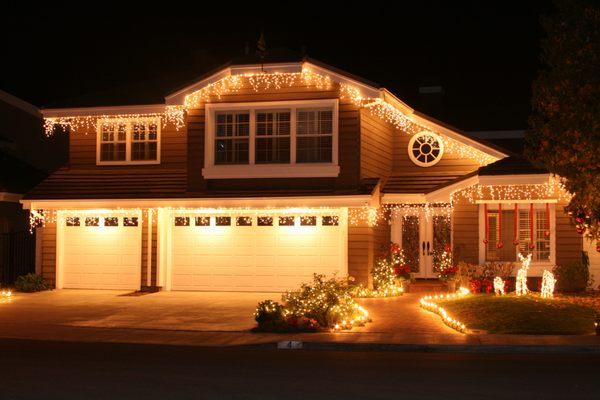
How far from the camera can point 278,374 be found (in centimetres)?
1116

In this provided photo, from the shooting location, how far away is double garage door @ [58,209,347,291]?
920 inches

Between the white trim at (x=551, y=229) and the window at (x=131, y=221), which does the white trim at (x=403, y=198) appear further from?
the window at (x=131, y=221)

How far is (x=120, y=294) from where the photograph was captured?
2353 centimetres

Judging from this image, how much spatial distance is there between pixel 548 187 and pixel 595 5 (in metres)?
5.84

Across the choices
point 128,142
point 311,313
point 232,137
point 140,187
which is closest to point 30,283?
point 140,187

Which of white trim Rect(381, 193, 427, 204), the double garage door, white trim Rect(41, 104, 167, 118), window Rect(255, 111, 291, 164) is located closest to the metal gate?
the double garage door

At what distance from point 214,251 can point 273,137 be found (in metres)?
3.89

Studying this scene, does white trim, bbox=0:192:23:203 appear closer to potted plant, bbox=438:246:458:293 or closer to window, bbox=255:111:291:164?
window, bbox=255:111:291:164

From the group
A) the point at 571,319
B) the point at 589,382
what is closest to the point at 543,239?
the point at 571,319

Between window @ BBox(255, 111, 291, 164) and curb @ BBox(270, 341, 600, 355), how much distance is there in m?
9.16

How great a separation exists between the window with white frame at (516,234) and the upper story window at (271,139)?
5310mm

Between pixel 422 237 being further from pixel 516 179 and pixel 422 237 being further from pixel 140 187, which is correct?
pixel 140 187

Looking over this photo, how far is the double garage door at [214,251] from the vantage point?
23.4 m

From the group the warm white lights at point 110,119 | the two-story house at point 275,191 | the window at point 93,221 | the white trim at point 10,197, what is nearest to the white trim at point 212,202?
the two-story house at point 275,191
